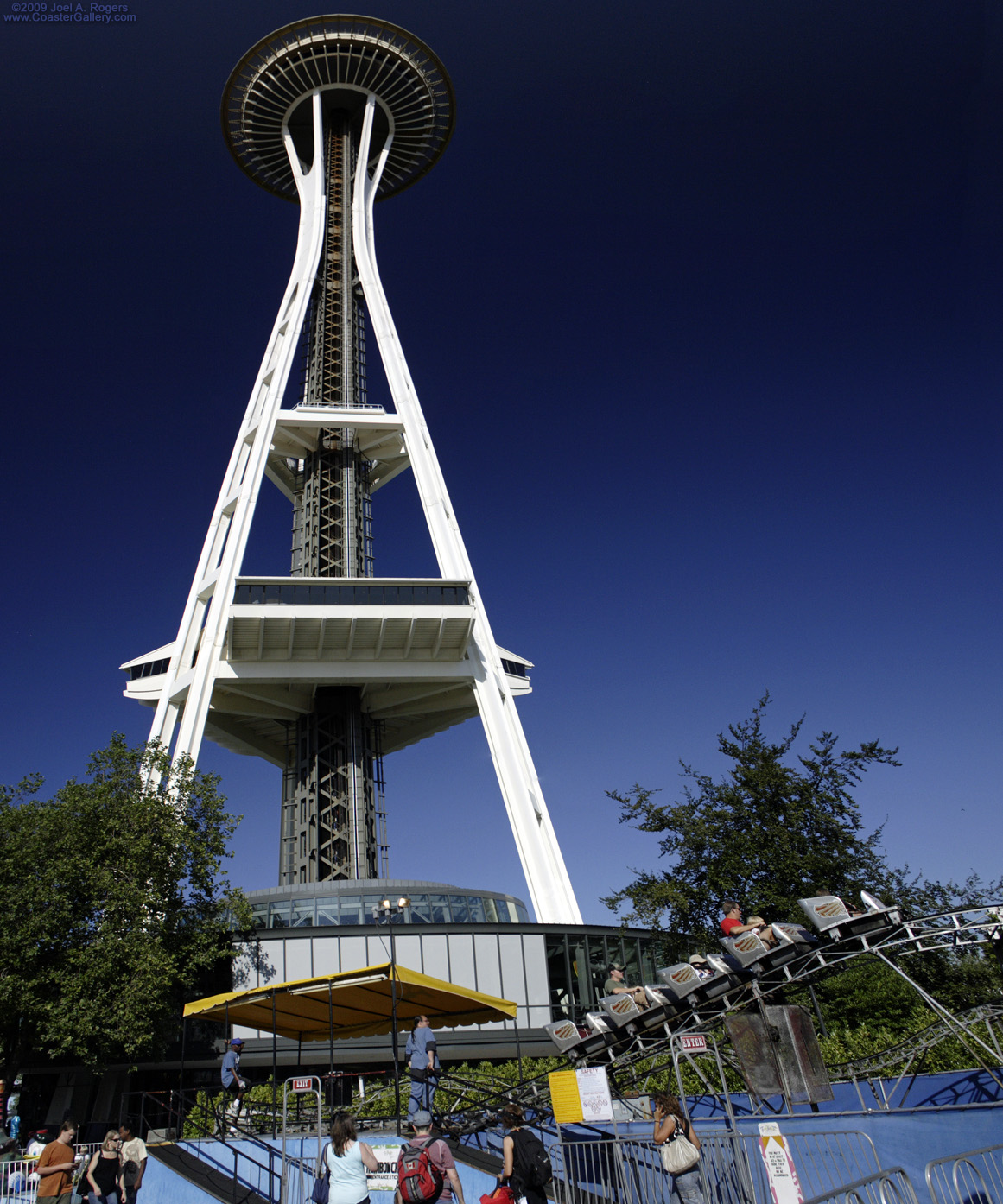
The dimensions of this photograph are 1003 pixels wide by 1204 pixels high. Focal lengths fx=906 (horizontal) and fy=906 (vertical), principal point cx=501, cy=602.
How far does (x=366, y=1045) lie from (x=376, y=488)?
96.6 feet

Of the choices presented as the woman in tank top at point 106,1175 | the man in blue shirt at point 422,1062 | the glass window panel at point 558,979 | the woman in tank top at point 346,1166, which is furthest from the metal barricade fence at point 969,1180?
the glass window panel at point 558,979

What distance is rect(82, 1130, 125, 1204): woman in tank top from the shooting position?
1059 centimetres

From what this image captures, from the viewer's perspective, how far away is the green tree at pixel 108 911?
23.1 m

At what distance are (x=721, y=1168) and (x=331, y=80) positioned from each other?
58851mm

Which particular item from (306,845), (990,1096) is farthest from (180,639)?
(990,1096)

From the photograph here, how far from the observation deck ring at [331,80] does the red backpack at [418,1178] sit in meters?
57.3

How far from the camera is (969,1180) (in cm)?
752

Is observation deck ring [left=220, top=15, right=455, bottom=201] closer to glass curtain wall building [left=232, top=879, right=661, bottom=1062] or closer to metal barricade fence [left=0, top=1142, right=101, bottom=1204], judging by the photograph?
glass curtain wall building [left=232, top=879, right=661, bottom=1062]

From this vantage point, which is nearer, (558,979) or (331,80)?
(558,979)

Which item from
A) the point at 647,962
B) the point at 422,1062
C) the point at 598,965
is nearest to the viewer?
the point at 422,1062

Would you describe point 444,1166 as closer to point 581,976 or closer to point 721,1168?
point 721,1168

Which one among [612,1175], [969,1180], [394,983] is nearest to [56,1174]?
[394,983]

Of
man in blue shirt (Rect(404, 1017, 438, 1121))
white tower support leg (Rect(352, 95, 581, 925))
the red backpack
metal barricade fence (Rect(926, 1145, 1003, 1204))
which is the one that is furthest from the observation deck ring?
metal barricade fence (Rect(926, 1145, 1003, 1204))

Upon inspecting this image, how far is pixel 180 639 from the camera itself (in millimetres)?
37406
